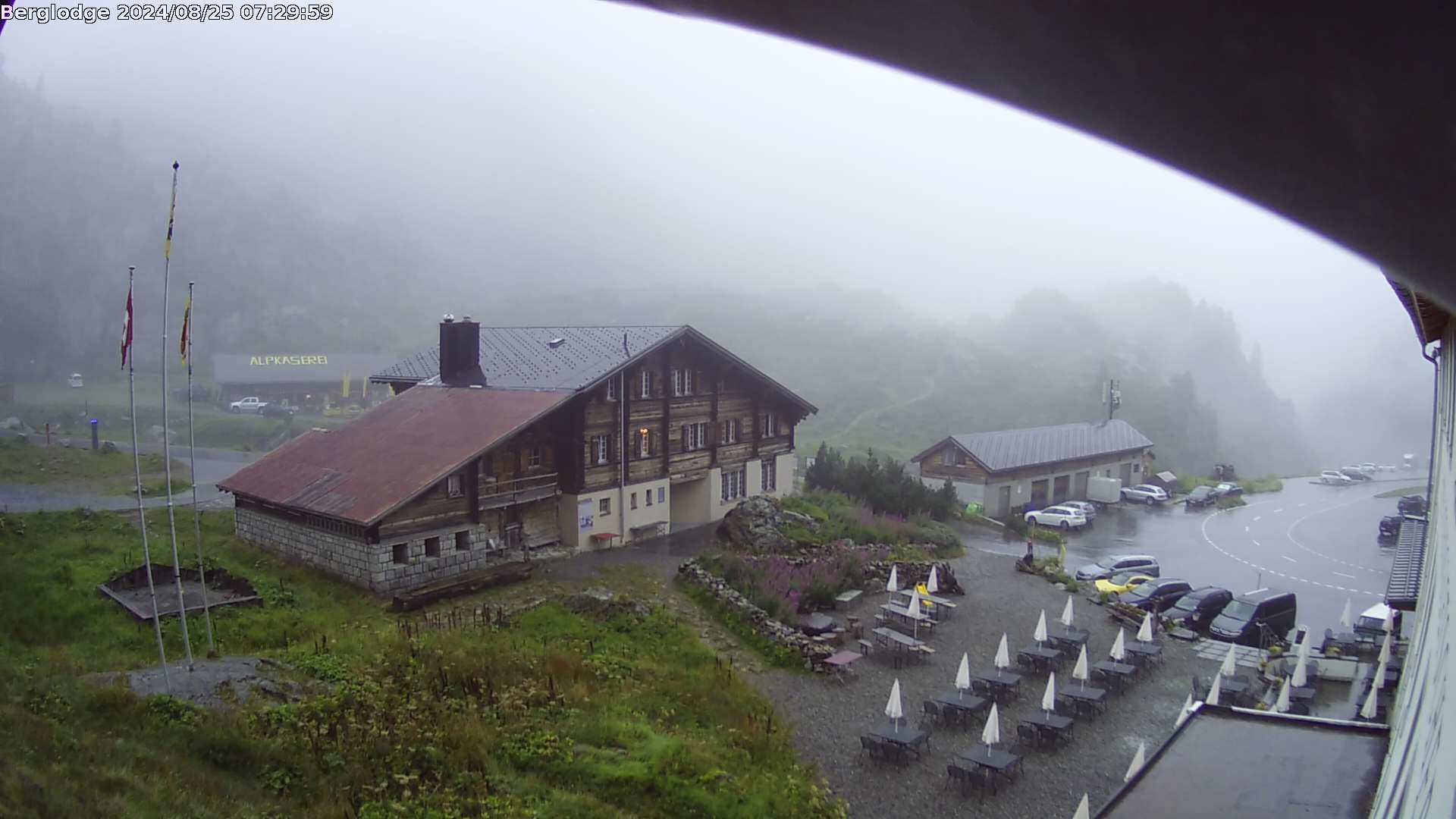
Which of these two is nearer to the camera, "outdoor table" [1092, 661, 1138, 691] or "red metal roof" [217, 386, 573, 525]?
"outdoor table" [1092, 661, 1138, 691]

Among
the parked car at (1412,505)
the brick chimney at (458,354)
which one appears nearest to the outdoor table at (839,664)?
the brick chimney at (458,354)

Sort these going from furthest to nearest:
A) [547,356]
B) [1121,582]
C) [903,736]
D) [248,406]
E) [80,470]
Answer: [248,406]
[80,470]
[547,356]
[1121,582]
[903,736]

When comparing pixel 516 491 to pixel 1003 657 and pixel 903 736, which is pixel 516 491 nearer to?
pixel 1003 657

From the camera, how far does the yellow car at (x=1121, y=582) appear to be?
65.3 ft

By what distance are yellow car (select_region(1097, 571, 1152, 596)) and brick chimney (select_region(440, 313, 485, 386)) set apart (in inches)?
618

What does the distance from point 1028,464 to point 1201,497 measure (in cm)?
924

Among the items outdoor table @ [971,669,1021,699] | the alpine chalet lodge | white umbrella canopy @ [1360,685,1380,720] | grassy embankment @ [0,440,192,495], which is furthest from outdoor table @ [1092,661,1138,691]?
grassy embankment @ [0,440,192,495]

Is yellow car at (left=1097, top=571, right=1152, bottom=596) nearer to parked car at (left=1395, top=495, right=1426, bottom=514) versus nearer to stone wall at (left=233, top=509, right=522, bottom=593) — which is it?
stone wall at (left=233, top=509, right=522, bottom=593)

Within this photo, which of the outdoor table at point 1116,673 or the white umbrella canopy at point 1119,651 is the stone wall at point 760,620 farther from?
the white umbrella canopy at point 1119,651

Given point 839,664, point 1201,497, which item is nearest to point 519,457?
point 839,664

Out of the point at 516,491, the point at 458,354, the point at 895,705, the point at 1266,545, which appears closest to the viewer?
the point at 895,705

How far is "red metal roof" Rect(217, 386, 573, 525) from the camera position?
50.5 ft

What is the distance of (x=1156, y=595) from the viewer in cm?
1898

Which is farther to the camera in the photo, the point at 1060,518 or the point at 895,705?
the point at 1060,518
